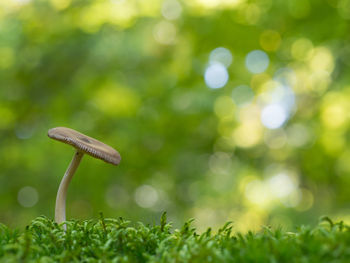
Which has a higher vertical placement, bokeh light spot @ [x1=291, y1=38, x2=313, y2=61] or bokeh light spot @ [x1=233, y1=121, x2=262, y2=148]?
bokeh light spot @ [x1=291, y1=38, x2=313, y2=61]

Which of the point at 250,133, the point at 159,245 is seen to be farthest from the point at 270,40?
the point at 159,245

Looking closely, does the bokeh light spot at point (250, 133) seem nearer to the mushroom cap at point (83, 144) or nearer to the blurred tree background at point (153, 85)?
the blurred tree background at point (153, 85)

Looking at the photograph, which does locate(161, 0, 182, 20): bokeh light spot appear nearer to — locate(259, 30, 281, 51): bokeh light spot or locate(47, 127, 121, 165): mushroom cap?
locate(259, 30, 281, 51): bokeh light spot

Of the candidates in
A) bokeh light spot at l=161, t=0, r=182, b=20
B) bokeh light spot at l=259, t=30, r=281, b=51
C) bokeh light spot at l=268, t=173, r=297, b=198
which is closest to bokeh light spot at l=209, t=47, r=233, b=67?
bokeh light spot at l=259, t=30, r=281, b=51

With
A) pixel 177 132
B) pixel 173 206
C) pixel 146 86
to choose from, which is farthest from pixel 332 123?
pixel 173 206

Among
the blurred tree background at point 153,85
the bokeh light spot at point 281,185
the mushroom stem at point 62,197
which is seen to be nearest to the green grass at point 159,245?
the mushroom stem at point 62,197
